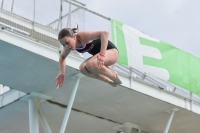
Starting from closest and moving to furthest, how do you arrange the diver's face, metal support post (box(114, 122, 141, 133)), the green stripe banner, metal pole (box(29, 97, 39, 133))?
the diver's face < the green stripe banner < metal pole (box(29, 97, 39, 133)) < metal support post (box(114, 122, 141, 133))

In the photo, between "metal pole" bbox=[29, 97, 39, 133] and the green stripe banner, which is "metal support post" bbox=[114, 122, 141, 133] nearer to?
the green stripe banner

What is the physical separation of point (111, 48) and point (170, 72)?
7525mm

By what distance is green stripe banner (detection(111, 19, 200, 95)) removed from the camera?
1569cm

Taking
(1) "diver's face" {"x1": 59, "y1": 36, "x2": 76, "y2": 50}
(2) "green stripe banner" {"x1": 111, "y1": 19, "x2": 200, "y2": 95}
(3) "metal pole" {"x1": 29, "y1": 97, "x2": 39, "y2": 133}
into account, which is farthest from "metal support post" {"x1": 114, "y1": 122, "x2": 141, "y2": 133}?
(1) "diver's face" {"x1": 59, "y1": 36, "x2": 76, "y2": 50}

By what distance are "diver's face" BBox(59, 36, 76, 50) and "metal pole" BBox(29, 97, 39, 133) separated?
8057 mm

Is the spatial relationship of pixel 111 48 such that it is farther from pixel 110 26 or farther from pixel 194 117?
pixel 194 117

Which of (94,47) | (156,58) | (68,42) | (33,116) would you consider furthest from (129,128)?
(68,42)

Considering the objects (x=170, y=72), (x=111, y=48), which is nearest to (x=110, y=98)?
(x=170, y=72)

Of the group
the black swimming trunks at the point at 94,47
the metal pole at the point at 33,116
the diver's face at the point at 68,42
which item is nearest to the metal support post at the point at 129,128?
the metal pole at the point at 33,116

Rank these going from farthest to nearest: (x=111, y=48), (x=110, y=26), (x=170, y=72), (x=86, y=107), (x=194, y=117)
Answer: (x=194, y=117), (x=86, y=107), (x=170, y=72), (x=110, y=26), (x=111, y=48)

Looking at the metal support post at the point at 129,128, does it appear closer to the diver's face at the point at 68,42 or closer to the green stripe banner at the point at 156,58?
the green stripe banner at the point at 156,58

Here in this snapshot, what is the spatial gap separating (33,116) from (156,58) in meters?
4.45

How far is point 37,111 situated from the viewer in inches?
670

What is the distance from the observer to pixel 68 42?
8883mm
